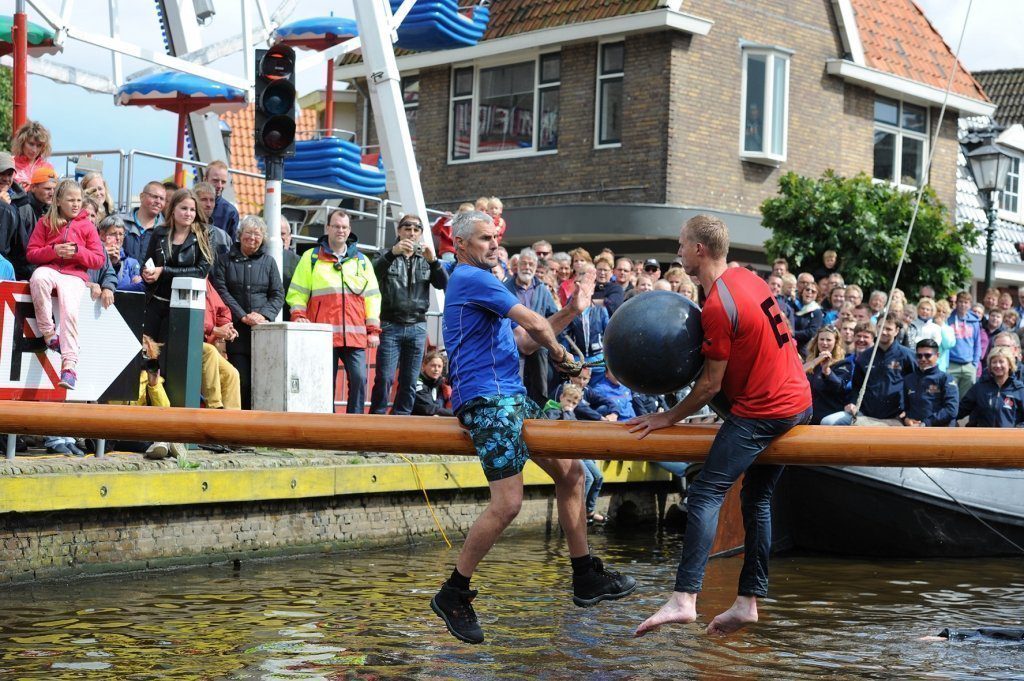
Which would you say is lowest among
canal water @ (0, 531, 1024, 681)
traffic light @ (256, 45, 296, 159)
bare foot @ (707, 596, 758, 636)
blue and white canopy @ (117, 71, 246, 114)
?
canal water @ (0, 531, 1024, 681)

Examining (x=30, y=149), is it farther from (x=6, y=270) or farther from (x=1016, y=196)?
(x=1016, y=196)

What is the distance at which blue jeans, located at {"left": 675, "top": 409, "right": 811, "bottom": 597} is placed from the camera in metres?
6.94

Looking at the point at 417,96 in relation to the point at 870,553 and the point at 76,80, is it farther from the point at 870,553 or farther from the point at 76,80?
the point at 870,553

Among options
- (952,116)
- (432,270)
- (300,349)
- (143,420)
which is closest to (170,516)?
(300,349)

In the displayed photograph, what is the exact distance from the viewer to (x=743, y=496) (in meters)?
7.50

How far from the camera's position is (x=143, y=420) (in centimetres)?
735

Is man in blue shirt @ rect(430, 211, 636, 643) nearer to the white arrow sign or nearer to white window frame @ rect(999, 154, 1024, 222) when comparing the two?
the white arrow sign

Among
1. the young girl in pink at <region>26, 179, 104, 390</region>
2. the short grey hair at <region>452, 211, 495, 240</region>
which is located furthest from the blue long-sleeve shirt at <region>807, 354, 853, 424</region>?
the short grey hair at <region>452, 211, 495, 240</region>

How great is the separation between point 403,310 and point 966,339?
27.2 ft

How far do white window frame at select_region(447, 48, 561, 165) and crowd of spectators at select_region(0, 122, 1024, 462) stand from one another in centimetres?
1000

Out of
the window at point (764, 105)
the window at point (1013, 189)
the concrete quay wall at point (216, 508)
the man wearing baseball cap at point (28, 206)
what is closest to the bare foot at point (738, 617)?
the concrete quay wall at point (216, 508)

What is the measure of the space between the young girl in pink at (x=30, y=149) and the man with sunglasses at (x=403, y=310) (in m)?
3.10

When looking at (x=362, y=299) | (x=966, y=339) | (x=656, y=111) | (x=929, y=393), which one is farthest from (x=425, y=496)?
(x=656, y=111)

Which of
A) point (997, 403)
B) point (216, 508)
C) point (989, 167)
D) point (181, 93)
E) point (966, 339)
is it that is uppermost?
point (181, 93)
